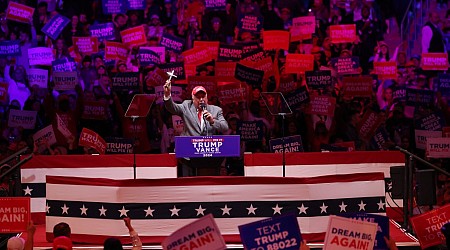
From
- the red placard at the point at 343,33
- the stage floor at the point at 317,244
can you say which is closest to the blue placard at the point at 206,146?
the stage floor at the point at 317,244

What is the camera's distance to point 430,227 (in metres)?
10.3

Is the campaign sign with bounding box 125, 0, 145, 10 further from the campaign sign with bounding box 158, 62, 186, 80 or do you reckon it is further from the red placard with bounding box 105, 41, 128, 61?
the campaign sign with bounding box 158, 62, 186, 80

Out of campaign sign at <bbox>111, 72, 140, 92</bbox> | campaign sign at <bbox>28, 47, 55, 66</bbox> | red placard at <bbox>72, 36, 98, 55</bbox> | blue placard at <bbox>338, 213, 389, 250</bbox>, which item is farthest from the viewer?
red placard at <bbox>72, 36, 98, 55</bbox>

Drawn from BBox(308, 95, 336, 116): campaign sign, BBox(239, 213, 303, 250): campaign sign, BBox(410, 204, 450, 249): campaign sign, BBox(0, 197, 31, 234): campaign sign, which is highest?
BBox(308, 95, 336, 116): campaign sign

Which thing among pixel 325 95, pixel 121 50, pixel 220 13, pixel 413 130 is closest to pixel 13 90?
pixel 121 50

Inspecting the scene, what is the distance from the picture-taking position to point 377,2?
19.2m

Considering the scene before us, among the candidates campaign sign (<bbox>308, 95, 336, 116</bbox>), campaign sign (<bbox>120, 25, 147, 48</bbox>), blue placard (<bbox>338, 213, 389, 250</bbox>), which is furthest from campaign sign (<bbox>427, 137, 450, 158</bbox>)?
campaign sign (<bbox>120, 25, 147, 48</bbox>)

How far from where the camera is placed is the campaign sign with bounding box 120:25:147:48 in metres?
17.4

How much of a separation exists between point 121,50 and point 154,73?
127cm

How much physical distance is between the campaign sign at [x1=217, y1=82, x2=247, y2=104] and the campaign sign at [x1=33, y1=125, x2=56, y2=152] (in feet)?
9.59

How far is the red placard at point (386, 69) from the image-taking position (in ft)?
55.2

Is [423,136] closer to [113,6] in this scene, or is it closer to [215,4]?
[215,4]

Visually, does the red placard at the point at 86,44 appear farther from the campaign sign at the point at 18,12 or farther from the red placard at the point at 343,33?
the red placard at the point at 343,33

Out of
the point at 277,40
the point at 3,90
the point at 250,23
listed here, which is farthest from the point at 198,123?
the point at 3,90
